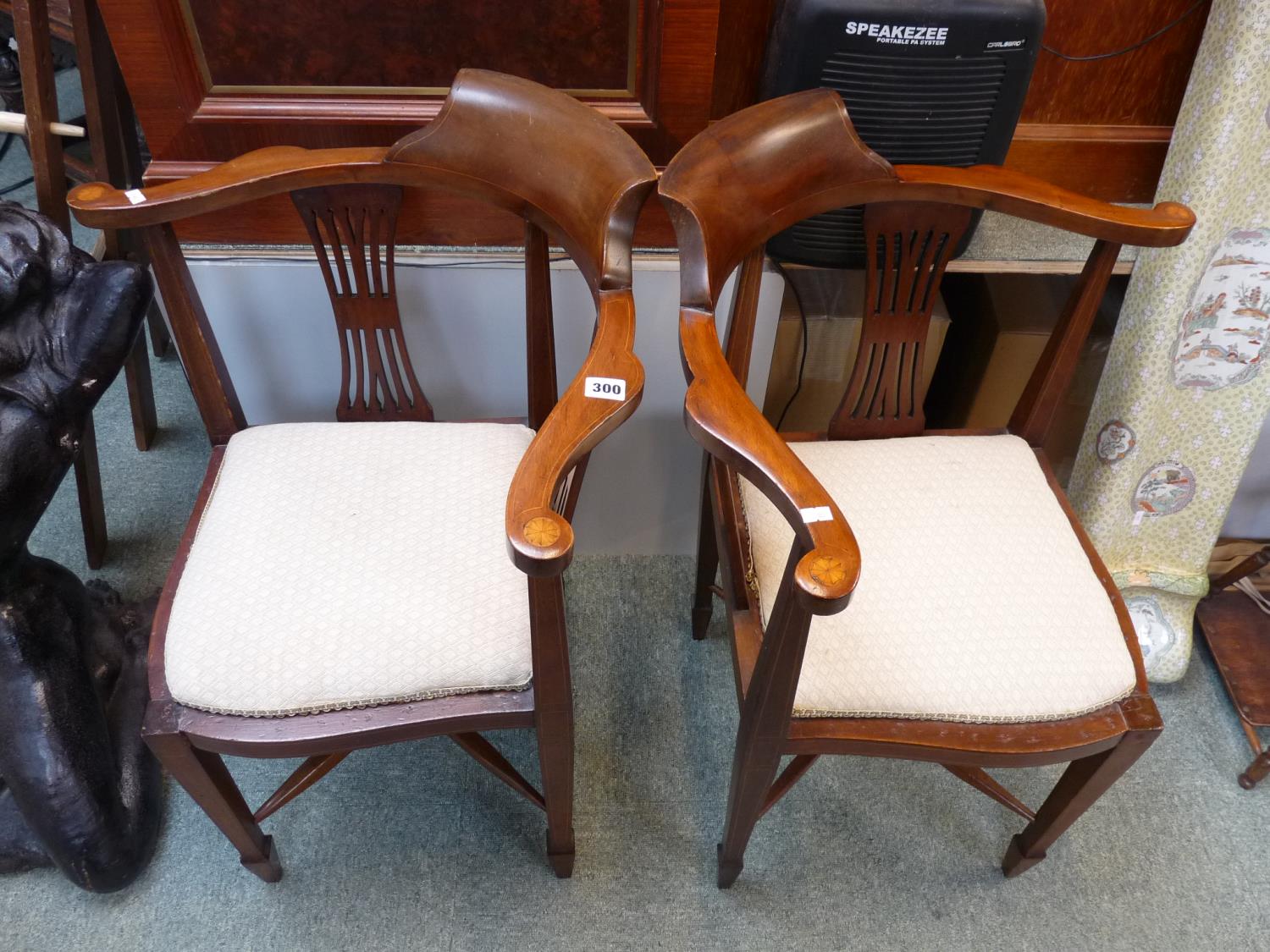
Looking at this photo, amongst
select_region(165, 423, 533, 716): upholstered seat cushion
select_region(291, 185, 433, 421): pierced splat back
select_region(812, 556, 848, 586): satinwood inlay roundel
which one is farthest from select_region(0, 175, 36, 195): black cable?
select_region(812, 556, 848, 586): satinwood inlay roundel

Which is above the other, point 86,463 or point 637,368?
point 637,368

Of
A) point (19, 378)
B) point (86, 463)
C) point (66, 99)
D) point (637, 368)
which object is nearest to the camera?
point (637, 368)

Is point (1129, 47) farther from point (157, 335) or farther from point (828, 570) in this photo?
point (157, 335)


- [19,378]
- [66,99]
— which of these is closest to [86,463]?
[19,378]

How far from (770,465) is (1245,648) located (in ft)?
3.92

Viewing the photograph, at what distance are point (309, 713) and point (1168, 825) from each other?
1208 mm

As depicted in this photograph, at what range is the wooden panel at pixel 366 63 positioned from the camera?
3.48 feet

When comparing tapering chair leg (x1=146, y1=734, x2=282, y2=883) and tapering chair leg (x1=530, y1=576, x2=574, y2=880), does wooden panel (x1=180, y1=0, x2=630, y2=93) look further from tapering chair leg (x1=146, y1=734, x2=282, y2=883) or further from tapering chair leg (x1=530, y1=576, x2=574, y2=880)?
tapering chair leg (x1=146, y1=734, x2=282, y2=883)

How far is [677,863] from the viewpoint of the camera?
1283mm

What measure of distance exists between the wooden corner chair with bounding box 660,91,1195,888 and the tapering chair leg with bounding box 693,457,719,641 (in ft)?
0.67

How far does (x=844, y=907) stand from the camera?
4.10 ft

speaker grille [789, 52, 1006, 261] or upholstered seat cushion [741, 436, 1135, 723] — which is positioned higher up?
speaker grille [789, 52, 1006, 261]

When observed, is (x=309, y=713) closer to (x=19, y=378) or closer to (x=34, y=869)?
(x=19, y=378)

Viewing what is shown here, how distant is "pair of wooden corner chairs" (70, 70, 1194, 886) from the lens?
0.92 metres
